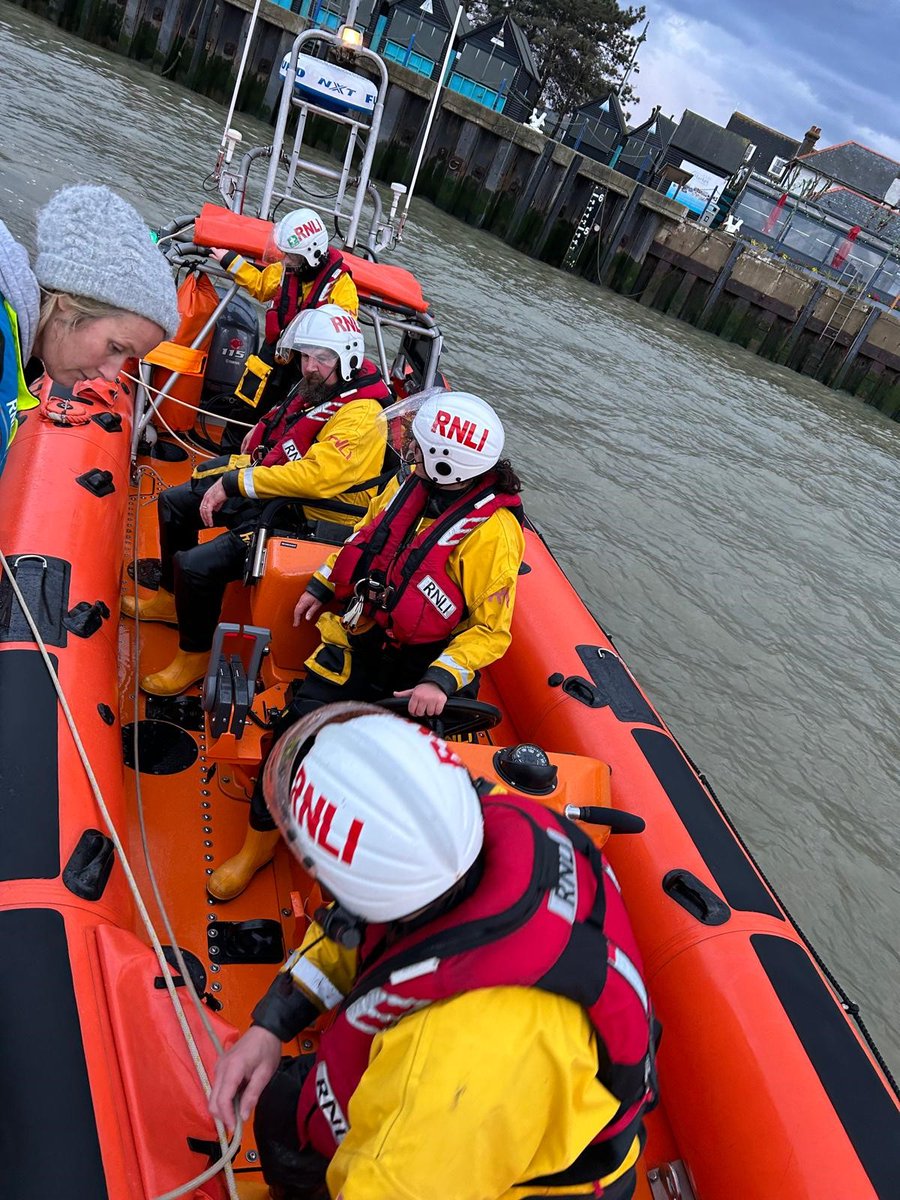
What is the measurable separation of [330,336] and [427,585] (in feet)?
3.33

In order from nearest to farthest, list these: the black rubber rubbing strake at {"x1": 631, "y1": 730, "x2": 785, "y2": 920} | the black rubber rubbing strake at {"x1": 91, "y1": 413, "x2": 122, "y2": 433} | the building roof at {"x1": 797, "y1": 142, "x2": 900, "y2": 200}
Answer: the black rubber rubbing strake at {"x1": 631, "y1": 730, "x2": 785, "y2": 920}
the black rubber rubbing strake at {"x1": 91, "y1": 413, "x2": 122, "y2": 433}
the building roof at {"x1": 797, "y1": 142, "x2": 900, "y2": 200}

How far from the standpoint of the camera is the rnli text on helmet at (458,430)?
2.21 m

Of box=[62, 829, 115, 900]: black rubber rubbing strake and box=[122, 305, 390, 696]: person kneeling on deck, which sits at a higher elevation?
box=[122, 305, 390, 696]: person kneeling on deck

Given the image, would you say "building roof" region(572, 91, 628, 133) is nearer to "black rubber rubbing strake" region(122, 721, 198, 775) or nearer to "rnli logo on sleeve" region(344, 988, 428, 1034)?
"black rubber rubbing strake" region(122, 721, 198, 775)

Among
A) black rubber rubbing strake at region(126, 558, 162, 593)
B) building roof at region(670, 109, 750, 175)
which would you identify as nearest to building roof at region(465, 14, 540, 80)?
building roof at region(670, 109, 750, 175)

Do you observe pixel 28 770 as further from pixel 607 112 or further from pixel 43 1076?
pixel 607 112

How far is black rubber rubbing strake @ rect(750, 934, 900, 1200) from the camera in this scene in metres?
1.75

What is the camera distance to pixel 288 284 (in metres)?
3.86

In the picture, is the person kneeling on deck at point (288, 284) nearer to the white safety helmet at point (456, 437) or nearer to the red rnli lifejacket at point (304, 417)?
the red rnli lifejacket at point (304, 417)

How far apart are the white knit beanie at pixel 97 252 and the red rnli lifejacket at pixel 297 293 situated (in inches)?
103

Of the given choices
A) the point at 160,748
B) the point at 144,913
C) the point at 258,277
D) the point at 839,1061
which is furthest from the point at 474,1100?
the point at 258,277

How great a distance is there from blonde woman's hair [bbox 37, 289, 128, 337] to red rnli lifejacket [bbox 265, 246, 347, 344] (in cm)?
268

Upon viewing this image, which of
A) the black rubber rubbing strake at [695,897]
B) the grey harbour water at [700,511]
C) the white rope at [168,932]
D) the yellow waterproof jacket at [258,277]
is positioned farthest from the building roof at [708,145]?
the black rubber rubbing strake at [695,897]

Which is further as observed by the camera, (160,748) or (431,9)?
(431,9)
